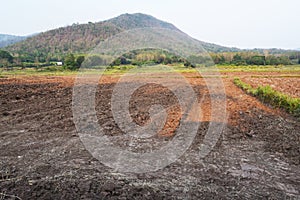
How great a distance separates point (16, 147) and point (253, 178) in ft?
15.0

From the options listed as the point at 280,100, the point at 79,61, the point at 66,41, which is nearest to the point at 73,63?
the point at 79,61

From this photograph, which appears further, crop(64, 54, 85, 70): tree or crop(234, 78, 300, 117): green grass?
crop(64, 54, 85, 70): tree

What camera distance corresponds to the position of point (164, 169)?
470cm

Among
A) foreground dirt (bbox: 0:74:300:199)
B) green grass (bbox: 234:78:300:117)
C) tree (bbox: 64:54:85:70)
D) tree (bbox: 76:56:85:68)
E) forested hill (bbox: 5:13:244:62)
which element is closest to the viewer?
foreground dirt (bbox: 0:74:300:199)

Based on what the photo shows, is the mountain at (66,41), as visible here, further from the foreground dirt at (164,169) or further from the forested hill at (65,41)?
the foreground dirt at (164,169)

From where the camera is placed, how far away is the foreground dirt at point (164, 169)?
12.7ft

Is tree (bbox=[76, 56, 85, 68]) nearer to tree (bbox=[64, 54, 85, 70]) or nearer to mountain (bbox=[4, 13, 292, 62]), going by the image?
tree (bbox=[64, 54, 85, 70])

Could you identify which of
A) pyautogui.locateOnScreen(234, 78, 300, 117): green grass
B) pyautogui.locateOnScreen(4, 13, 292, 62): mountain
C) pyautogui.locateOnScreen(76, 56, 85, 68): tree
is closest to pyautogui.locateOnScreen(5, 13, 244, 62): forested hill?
pyautogui.locateOnScreen(4, 13, 292, 62): mountain

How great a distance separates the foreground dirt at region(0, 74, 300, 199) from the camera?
3861 mm

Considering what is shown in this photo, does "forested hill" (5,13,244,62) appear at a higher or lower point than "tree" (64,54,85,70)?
higher

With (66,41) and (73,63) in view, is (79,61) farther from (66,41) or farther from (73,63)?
(66,41)

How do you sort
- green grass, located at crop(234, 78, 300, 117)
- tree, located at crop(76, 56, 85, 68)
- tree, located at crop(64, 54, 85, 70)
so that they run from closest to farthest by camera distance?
1. green grass, located at crop(234, 78, 300, 117)
2. tree, located at crop(64, 54, 85, 70)
3. tree, located at crop(76, 56, 85, 68)

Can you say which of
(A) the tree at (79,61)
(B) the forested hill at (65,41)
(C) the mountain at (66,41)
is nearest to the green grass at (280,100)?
(A) the tree at (79,61)

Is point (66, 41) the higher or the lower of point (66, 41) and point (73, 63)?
the higher
